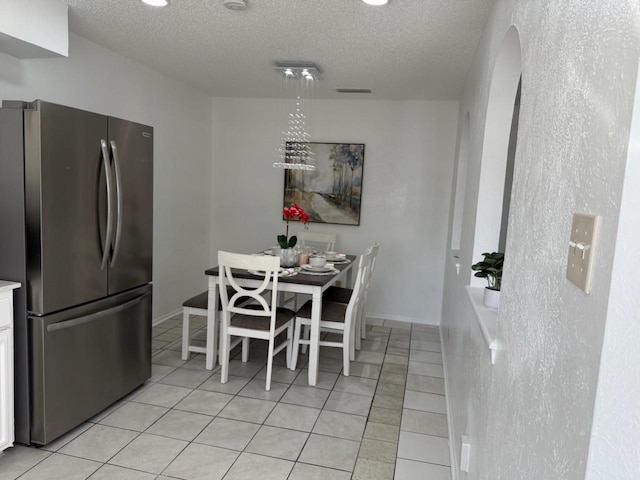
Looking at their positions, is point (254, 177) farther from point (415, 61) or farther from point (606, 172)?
point (606, 172)

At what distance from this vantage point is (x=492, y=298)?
1.84 meters

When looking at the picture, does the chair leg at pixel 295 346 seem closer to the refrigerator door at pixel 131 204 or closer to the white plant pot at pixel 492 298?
the refrigerator door at pixel 131 204

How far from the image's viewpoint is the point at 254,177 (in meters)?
5.49

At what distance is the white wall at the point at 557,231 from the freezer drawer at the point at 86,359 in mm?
2132

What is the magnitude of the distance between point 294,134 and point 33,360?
3.76 m

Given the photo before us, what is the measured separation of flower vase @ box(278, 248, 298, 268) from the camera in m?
3.80

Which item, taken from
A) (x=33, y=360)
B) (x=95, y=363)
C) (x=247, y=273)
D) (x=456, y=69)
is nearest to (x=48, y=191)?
(x=33, y=360)

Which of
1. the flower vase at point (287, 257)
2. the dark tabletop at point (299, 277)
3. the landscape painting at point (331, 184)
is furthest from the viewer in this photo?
the landscape painting at point (331, 184)

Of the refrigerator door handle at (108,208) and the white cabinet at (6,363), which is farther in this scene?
the refrigerator door handle at (108,208)

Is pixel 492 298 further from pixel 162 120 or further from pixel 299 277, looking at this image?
pixel 162 120

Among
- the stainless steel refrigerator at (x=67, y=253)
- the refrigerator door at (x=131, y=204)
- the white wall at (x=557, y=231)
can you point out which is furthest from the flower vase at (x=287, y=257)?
the white wall at (x=557, y=231)

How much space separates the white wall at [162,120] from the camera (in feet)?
10.6

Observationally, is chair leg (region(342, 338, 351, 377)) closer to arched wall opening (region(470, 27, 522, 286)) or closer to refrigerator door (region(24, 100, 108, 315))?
arched wall opening (region(470, 27, 522, 286))

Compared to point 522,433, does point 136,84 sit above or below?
above
